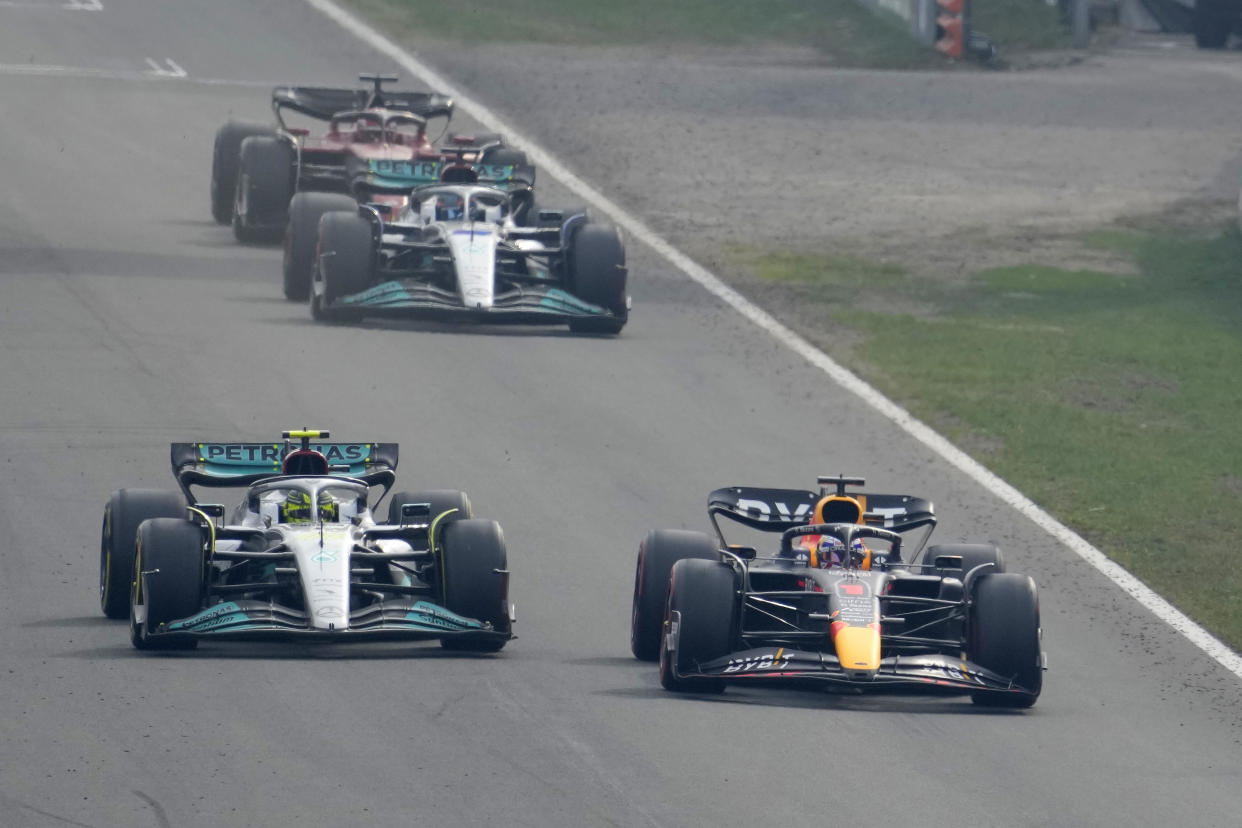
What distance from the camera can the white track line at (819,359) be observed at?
16.4 m

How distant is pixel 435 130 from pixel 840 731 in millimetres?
24379

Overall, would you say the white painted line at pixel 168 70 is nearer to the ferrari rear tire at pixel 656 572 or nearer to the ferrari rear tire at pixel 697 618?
the ferrari rear tire at pixel 656 572

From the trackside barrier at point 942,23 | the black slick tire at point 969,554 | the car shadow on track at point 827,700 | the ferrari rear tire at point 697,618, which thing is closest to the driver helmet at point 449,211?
the black slick tire at point 969,554

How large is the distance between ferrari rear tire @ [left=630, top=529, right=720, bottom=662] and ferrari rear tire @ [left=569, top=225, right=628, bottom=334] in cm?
982

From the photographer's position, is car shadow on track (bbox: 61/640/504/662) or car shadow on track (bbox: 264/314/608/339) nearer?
car shadow on track (bbox: 61/640/504/662)

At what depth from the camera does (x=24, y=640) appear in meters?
13.7

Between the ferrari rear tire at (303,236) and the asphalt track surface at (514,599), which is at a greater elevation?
A: the ferrari rear tire at (303,236)

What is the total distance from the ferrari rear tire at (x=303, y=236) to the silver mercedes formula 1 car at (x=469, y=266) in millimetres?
631

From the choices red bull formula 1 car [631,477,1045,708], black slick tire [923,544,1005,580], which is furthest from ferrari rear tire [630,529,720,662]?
black slick tire [923,544,1005,580]

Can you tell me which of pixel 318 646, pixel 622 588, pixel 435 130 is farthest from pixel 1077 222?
pixel 318 646

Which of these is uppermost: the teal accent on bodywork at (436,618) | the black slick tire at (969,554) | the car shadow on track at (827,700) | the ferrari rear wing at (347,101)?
the ferrari rear wing at (347,101)

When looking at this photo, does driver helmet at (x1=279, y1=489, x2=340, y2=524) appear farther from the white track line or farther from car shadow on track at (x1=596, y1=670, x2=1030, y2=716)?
the white track line

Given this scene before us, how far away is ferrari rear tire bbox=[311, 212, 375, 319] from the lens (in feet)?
75.9

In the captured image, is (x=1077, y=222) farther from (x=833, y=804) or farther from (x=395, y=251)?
(x=833, y=804)
